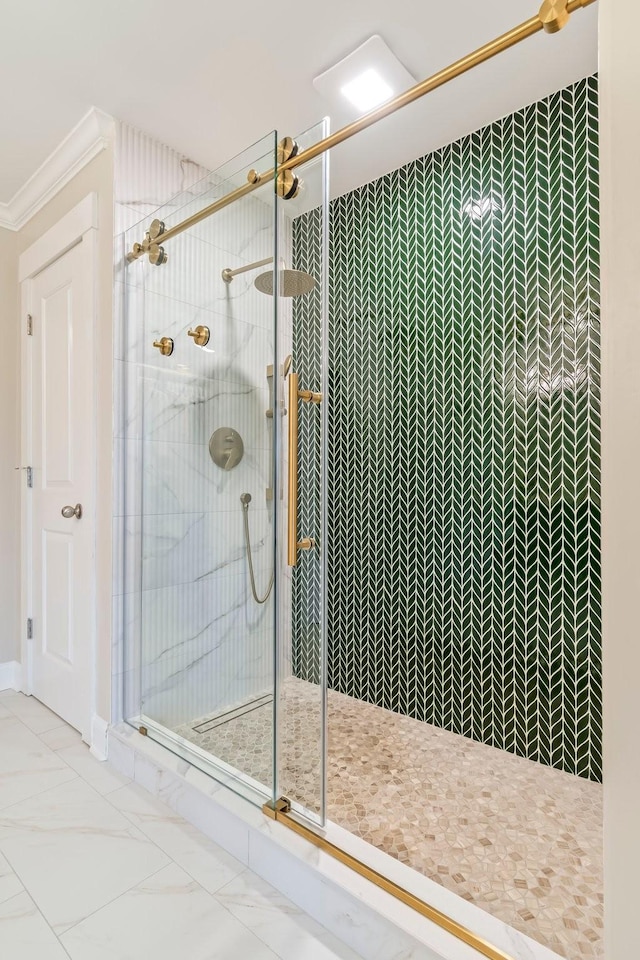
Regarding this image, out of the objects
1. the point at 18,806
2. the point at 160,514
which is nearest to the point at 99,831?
the point at 18,806

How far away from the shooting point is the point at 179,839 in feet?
5.03

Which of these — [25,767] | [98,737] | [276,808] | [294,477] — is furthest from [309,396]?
[25,767]

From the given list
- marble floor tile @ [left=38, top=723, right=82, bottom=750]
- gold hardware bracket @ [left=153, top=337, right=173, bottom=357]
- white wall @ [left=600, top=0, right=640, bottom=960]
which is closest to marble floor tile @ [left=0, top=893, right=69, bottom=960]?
marble floor tile @ [left=38, top=723, right=82, bottom=750]

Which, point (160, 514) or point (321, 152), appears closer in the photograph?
point (321, 152)

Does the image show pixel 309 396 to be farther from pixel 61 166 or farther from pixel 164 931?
pixel 61 166

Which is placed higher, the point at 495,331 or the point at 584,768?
the point at 495,331

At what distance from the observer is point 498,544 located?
2.07 m

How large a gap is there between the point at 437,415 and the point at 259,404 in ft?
3.47

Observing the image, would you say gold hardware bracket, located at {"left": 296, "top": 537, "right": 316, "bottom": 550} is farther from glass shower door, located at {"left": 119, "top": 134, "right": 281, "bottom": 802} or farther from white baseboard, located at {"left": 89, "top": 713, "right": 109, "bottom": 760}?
white baseboard, located at {"left": 89, "top": 713, "right": 109, "bottom": 760}

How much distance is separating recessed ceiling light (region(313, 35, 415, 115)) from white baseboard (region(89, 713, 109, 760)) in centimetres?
237

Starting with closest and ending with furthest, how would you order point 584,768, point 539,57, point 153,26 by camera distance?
point 153,26
point 539,57
point 584,768

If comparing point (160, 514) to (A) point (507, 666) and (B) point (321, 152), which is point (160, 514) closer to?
(B) point (321, 152)

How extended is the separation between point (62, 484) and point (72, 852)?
4.59ft

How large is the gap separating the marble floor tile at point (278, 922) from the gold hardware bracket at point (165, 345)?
5.32 feet
